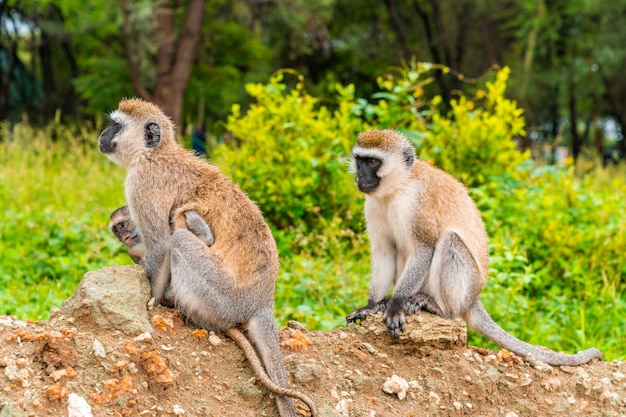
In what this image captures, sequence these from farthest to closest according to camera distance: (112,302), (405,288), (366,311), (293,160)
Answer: (293,160) < (366,311) < (405,288) < (112,302)

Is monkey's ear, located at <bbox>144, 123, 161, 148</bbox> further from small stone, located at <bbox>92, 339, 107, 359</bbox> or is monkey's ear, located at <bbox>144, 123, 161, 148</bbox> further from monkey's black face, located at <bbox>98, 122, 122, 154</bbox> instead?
small stone, located at <bbox>92, 339, 107, 359</bbox>

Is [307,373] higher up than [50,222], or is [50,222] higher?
[307,373]

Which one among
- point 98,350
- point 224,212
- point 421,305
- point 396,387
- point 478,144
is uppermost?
point 224,212

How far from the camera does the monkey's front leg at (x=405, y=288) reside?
14.4ft

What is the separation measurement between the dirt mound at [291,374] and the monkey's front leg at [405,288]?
74 millimetres

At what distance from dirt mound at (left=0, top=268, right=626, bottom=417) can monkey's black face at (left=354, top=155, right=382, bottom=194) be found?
2.72 feet

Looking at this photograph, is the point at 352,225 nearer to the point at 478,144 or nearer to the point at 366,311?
the point at 478,144

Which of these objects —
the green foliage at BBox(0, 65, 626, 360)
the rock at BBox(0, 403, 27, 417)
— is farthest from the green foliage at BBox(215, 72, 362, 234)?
the rock at BBox(0, 403, 27, 417)

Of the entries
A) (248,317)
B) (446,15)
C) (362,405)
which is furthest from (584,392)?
(446,15)

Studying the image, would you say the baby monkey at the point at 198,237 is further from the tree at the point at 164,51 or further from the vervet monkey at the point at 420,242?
the tree at the point at 164,51

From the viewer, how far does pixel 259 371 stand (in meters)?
3.76

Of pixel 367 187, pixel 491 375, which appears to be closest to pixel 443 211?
pixel 367 187

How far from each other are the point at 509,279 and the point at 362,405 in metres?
2.68

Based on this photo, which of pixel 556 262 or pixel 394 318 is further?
pixel 556 262
